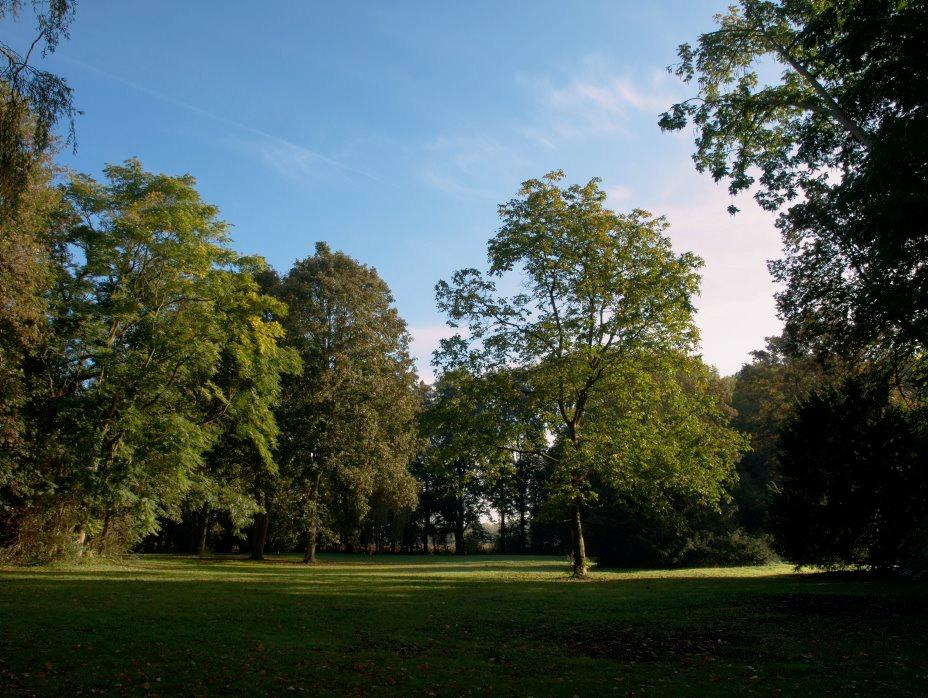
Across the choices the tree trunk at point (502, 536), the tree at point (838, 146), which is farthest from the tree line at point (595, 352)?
the tree trunk at point (502, 536)

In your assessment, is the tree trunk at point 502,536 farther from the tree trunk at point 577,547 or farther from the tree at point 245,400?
the tree trunk at point 577,547

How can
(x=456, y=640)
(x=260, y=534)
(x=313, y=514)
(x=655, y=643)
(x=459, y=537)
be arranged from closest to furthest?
(x=655, y=643) → (x=456, y=640) → (x=313, y=514) → (x=260, y=534) → (x=459, y=537)

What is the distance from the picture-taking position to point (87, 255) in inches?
966

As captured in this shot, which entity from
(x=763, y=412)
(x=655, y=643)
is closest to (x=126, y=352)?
(x=655, y=643)

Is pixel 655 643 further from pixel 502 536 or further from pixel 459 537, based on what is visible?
pixel 459 537

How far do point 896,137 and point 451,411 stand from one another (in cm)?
1574

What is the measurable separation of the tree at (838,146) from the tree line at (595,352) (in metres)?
0.07

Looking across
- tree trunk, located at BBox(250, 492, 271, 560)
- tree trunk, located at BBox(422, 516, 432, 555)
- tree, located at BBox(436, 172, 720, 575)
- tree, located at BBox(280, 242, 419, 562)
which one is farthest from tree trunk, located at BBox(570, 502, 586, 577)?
tree trunk, located at BBox(422, 516, 432, 555)

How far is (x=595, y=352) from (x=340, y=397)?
695 inches

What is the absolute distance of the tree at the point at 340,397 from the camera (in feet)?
111

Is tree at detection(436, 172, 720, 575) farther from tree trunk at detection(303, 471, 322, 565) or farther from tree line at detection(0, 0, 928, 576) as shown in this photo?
tree trunk at detection(303, 471, 322, 565)

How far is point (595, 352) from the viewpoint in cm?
2100

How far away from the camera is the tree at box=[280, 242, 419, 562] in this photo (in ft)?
111

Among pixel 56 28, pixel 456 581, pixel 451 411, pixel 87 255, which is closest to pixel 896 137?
pixel 56 28
